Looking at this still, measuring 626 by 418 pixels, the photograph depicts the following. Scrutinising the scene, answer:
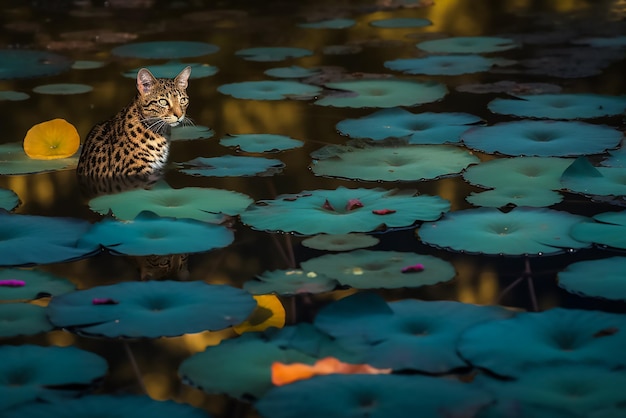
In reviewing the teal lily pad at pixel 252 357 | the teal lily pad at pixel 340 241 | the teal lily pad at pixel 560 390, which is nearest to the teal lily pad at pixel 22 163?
the teal lily pad at pixel 340 241

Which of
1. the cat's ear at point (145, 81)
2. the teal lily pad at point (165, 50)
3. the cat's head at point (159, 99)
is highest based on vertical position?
the cat's ear at point (145, 81)

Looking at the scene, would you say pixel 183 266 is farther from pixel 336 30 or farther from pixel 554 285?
pixel 336 30

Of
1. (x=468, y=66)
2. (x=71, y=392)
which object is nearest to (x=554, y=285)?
(x=71, y=392)

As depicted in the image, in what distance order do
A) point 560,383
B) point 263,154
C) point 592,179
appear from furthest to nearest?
point 263,154 < point 592,179 < point 560,383

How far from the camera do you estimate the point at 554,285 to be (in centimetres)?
310

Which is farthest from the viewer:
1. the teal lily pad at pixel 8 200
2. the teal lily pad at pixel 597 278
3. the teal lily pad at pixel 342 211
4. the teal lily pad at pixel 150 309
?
the teal lily pad at pixel 8 200

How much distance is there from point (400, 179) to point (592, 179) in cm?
70

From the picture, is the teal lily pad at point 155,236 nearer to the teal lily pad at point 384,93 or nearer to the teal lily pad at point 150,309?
the teal lily pad at point 150,309

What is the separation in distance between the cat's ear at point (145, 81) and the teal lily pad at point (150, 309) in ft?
4.39

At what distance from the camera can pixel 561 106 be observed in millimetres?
5188

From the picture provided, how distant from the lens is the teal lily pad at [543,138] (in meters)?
4.43

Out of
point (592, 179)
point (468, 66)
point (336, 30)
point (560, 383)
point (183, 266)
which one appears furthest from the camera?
point (336, 30)

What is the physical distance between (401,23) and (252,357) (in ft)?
18.5

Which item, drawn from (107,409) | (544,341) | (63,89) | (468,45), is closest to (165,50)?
(63,89)
